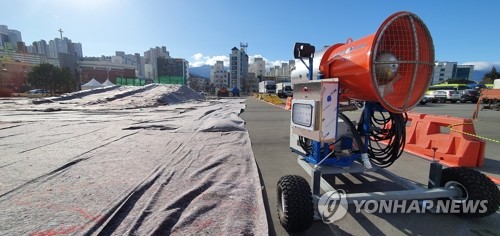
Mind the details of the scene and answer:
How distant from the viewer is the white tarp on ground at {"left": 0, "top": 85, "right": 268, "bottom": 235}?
2295 mm

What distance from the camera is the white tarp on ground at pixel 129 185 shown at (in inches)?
90.4

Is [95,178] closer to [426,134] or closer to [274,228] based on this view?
[274,228]

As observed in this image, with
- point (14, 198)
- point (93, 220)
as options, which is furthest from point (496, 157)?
point (14, 198)

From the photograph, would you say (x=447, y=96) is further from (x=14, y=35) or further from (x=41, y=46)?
(x=14, y=35)

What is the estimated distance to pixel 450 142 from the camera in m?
4.45

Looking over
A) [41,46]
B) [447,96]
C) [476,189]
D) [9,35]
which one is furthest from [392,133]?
[9,35]

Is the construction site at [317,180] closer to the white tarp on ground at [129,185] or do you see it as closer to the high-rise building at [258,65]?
the white tarp on ground at [129,185]

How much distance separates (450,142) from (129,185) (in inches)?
228

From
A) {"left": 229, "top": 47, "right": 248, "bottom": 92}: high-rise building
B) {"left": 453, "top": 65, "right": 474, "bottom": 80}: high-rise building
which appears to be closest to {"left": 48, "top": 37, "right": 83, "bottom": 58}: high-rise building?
{"left": 229, "top": 47, "right": 248, "bottom": 92}: high-rise building

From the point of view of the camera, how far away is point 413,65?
94.9 inches

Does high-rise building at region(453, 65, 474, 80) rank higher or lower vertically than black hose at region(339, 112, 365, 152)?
higher

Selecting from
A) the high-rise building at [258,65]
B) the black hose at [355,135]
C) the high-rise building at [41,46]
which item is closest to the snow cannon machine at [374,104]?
the black hose at [355,135]

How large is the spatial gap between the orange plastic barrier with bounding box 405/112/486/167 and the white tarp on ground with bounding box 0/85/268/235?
3791 mm

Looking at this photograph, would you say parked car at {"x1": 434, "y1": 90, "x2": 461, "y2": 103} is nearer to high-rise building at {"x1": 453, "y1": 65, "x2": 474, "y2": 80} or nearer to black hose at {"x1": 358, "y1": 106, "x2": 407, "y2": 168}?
black hose at {"x1": 358, "y1": 106, "x2": 407, "y2": 168}
